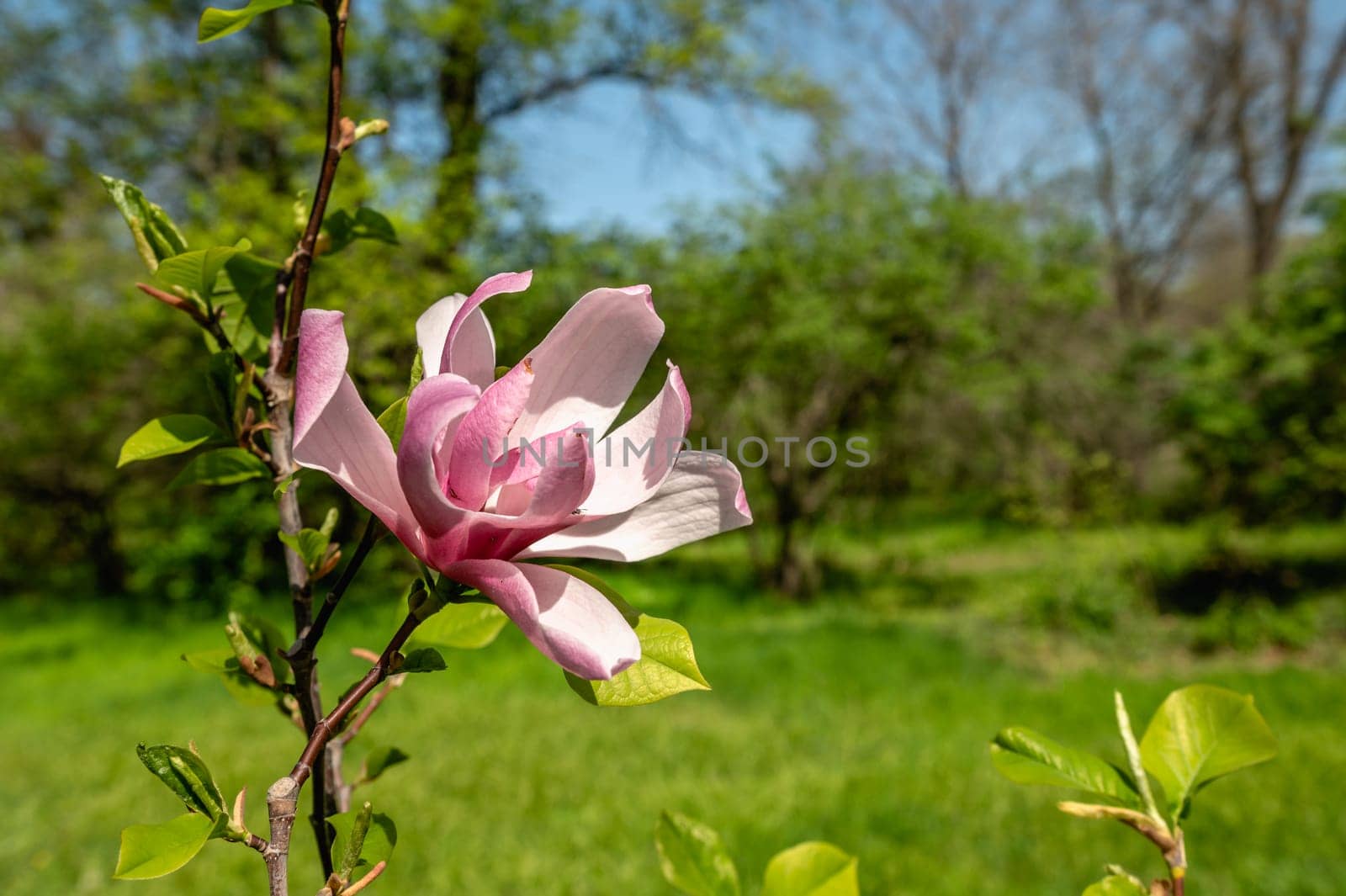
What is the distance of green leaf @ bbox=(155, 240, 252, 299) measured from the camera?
49 centimetres

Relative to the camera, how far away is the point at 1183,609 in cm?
552

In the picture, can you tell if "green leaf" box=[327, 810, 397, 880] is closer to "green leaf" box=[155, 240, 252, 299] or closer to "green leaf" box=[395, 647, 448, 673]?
"green leaf" box=[395, 647, 448, 673]

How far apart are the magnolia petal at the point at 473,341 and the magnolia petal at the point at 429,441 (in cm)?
4

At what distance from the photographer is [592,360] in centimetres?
42

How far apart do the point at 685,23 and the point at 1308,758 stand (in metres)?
6.06

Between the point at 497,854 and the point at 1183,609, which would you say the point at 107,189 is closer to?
the point at 497,854

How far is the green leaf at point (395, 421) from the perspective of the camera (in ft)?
1.25

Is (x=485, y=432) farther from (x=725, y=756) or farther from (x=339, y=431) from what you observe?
(x=725, y=756)

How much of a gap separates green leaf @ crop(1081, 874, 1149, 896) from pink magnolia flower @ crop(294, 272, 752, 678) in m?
0.25

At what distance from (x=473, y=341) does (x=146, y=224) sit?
0.26 meters

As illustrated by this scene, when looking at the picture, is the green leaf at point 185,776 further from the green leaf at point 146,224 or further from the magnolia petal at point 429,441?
the green leaf at point 146,224

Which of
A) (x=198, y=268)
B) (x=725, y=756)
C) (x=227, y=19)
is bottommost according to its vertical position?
(x=725, y=756)

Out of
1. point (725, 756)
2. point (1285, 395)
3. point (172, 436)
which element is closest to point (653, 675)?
point (172, 436)

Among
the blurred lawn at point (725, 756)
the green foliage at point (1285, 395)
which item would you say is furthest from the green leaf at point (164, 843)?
the green foliage at point (1285, 395)
